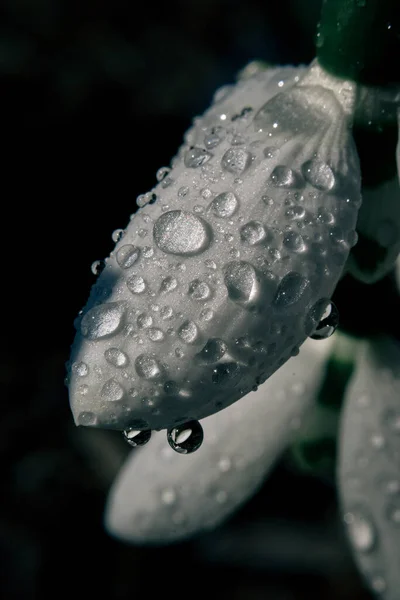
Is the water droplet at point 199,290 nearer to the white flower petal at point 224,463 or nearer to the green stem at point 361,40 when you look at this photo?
the green stem at point 361,40

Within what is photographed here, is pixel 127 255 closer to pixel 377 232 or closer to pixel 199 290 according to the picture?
pixel 199 290

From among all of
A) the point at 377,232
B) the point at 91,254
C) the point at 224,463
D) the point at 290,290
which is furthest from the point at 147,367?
the point at 91,254

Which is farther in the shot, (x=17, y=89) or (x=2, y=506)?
(x=17, y=89)

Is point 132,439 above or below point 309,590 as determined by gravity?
above

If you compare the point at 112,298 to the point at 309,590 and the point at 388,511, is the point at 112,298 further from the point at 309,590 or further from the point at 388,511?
the point at 309,590

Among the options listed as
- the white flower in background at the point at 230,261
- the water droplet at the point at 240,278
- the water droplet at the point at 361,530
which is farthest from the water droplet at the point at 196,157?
the water droplet at the point at 361,530

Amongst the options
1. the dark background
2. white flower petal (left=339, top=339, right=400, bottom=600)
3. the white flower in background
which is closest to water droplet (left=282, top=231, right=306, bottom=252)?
the white flower in background

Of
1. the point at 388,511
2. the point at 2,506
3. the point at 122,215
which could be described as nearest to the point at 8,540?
the point at 2,506

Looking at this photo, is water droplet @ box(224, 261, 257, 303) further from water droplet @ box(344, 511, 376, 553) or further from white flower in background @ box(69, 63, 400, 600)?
water droplet @ box(344, 511, 376, 553)
